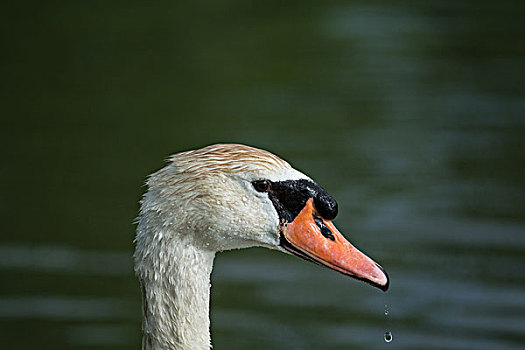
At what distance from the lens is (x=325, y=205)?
4527 mm

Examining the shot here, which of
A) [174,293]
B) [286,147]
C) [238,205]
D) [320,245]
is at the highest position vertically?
[286,147]

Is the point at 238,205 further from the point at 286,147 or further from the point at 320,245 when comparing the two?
the point at 286,147

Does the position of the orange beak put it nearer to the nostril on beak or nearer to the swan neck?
the nostril on beak

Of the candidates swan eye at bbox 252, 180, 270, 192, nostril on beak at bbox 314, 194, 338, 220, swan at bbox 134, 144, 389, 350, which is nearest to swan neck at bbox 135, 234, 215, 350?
swan at bbox 134, 144, 389, 350

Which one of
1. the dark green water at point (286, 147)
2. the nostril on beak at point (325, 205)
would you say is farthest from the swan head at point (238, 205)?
the dark green water at point (286, 147)

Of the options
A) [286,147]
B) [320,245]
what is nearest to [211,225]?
A: [320,245]

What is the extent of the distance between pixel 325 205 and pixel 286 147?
225 inches

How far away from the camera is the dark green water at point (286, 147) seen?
770 centimetres

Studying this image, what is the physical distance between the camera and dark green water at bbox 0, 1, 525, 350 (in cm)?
770
